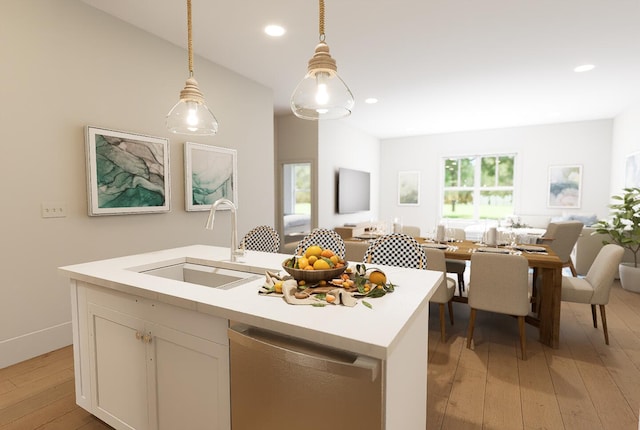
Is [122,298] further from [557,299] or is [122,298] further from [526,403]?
[557,299]

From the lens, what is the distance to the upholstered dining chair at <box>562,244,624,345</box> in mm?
2656

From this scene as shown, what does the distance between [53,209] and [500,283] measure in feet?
11.3

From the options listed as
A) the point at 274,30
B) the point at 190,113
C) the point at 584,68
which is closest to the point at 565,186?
the point at 584,68

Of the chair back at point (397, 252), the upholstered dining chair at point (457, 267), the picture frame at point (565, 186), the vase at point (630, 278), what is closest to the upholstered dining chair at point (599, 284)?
the upholstered dining chair at point (457, 267)

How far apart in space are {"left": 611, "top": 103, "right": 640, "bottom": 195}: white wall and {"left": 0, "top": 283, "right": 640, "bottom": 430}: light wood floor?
3.75 metres

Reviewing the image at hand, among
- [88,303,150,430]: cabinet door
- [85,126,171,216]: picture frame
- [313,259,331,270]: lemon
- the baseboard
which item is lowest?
the baseboard

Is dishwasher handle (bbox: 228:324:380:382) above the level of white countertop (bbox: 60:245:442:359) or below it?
below

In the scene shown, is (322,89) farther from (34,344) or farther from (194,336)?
(34,344)

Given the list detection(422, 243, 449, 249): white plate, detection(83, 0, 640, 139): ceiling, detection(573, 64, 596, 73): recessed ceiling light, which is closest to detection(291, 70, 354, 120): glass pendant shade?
detection(83, 0, 640, 139): ceiling

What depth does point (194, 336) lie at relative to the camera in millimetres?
1364

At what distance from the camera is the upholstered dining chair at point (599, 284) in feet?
8.71

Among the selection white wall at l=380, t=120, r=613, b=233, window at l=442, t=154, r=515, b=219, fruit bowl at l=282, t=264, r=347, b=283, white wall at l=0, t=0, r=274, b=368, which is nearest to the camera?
fruit bowl at l=282, t=264, r=347, b=283

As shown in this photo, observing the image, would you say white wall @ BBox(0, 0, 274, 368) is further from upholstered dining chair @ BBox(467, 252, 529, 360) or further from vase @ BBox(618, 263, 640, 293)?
vase @ BBox(618, 263, 640, 293)

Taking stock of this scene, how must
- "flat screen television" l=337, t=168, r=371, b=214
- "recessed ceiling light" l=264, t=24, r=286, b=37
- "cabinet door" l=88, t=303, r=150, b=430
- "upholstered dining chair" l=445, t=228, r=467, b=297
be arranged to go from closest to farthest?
"cabinet door" l=88, t=303, r=150, b=430 → "recessed ceiling light" l=264, t=24, r=286, b=37 → "upholstered dining chair" l=445, t=228, r=467, b=297 → "flat screen television" l=337, t=168, r=371, b=214
